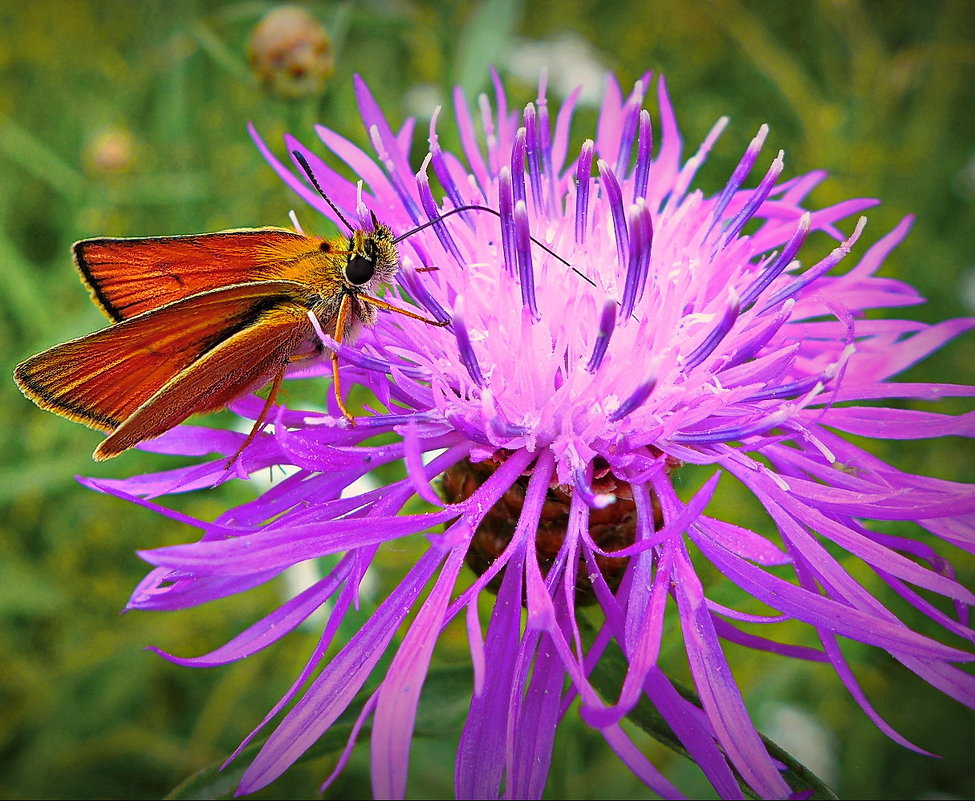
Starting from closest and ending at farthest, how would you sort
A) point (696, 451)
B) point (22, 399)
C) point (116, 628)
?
point (696, 451) < point (116, 628) < point (22, 399)

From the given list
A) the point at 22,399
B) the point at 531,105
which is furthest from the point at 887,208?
the point at 22,399

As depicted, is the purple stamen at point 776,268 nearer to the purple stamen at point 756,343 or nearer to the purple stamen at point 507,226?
the purple stamen at point 756,343

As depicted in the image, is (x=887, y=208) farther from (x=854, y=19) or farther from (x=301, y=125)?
(x=301, y=125)

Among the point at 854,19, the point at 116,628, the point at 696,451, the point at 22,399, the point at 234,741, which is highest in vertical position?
the point at 854,19

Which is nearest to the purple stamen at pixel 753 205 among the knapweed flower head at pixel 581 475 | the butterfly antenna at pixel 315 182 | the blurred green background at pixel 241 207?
the knapweed flower head at pixel 581 475

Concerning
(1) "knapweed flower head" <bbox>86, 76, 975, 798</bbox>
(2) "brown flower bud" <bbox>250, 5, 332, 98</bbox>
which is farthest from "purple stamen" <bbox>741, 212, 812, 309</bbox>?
(2) "brown flower bud" <bbox>250, 5, 332, 98</bbox>

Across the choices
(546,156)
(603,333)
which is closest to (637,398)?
(603,333)
